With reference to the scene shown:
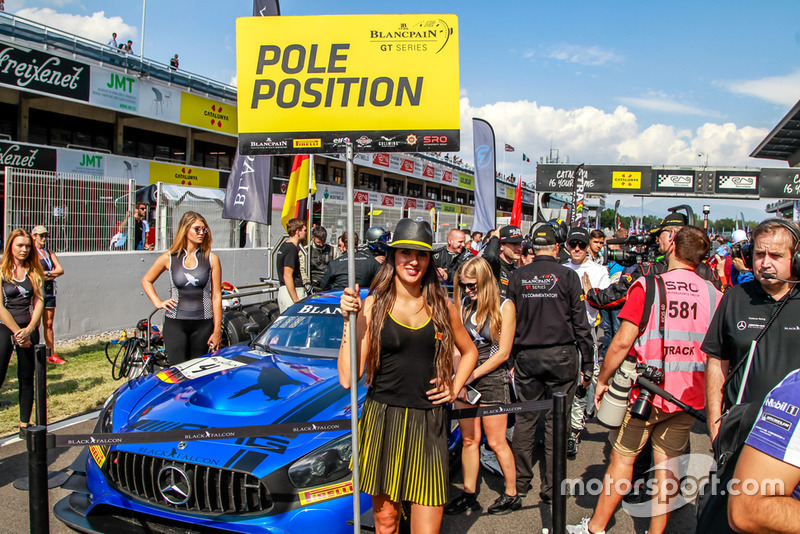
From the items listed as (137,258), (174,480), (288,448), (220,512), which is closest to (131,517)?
(174,480)

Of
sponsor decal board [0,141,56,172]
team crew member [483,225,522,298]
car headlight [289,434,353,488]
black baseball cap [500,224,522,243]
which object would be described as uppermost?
sponsor decal board [0,141,56,172]

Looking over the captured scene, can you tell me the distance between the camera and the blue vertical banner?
395 inches

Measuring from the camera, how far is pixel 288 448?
10.5ft

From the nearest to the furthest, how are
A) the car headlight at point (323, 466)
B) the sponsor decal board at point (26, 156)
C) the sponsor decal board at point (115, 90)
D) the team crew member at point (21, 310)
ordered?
the car headlight at point (323, 466) → the team crew member at point (21, 310) → the sponsor decal board at point (26, 156) → the sponsor decal board at point (115, 90)

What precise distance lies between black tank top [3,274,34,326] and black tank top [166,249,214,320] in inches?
53.1

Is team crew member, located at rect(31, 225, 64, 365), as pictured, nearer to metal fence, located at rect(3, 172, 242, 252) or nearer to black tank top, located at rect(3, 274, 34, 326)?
metal fence, located at rect(3, 172, 242, 252)

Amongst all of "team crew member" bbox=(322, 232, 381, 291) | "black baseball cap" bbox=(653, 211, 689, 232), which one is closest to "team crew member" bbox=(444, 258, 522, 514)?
"black baseball cap" bbox=(653, 211, 689, 232)

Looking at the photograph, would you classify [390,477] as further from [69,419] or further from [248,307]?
[248,307]

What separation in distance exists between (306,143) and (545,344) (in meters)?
2.35

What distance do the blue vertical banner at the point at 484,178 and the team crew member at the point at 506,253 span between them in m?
3.44

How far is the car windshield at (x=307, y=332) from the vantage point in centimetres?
473

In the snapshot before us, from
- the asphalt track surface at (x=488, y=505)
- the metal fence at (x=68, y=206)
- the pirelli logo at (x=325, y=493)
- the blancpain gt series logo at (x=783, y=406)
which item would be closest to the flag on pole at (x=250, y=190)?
the metal fence at (x=68, y=206)

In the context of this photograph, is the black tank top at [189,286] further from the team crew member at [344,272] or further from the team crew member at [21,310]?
the team crew member at [344,272]

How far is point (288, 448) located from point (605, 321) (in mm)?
4570
